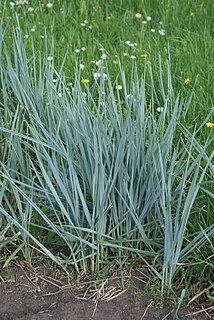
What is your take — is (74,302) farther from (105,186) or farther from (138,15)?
(138,15)

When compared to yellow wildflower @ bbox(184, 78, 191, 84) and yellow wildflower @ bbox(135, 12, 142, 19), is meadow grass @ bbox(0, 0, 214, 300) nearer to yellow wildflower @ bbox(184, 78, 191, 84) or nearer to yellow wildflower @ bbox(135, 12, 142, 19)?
yellow wildflower @ bbox(184, 78, 191, 84)

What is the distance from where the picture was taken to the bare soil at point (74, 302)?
2219 millimetres

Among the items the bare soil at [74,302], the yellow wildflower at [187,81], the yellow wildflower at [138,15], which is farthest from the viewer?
the yellow wildflower at [138,15]

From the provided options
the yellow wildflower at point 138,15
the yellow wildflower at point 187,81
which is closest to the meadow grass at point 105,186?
the yellow wildflower at point 187,81

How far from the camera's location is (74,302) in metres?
2.28

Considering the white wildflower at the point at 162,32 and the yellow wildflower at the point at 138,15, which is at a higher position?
the yellow wildflower at the point at 138,15

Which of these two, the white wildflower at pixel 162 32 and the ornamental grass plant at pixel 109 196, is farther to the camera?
the white wildflower at pixel 162 32

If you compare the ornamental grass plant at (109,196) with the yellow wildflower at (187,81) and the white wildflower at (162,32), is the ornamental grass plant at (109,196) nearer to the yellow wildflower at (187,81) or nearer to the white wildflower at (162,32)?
A: the yellow wildflower at (187,81)

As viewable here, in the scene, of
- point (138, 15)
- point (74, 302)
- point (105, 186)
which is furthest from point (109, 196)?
point (138, 15)

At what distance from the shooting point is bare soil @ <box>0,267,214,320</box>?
222 centimetres

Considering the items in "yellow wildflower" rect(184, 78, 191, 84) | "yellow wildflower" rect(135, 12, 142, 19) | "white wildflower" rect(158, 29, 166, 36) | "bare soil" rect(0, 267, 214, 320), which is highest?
"yellow wildflower" rect(184, 78, 191, 84)

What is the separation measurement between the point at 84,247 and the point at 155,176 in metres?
0.35

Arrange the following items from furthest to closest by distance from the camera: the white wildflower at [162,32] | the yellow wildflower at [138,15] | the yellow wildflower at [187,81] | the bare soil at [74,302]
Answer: the yellow wildflower at [138,15] → the white wildflower at [162,32] → the yellow wildflower at [187,81] → the bare soil at [74,302]

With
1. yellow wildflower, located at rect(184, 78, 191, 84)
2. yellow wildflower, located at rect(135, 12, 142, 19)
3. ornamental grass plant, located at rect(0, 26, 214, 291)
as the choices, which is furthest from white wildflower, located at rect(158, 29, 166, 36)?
ornamental grass plant, located at rect(0, 26, 214, 291)
